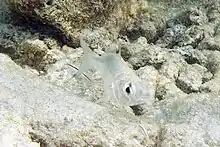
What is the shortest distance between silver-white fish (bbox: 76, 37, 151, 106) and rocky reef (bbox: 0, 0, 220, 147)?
94 millimetres

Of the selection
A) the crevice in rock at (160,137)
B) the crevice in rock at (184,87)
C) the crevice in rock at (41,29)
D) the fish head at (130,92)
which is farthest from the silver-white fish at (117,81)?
the crevice in rock at (41,29)

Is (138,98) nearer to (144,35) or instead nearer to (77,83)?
(77,83)

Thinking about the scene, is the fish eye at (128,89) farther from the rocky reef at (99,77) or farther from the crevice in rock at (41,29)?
the crevice in rock at (41,29)

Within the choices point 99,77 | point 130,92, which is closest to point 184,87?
point 99,77

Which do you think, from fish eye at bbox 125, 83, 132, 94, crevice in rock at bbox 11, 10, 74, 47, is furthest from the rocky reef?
fish eye at bbox 125, 83, 132, 94

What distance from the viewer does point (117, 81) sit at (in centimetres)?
242

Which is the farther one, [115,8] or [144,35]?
[144,35]

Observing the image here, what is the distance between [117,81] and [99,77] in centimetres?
53

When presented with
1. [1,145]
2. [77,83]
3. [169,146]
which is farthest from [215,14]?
[1,145]

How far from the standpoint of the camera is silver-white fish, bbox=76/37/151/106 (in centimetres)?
239

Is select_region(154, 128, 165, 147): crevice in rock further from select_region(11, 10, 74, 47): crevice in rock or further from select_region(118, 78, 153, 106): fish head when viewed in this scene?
select_region(11, 10, 74, 47): crevice in rock

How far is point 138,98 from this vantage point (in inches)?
94.4

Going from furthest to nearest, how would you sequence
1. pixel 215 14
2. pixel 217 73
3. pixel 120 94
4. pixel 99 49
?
pixel 215 14, pixel 99 49, pixel 217 73, pixel 120 94

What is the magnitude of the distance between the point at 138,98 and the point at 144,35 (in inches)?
57.4
